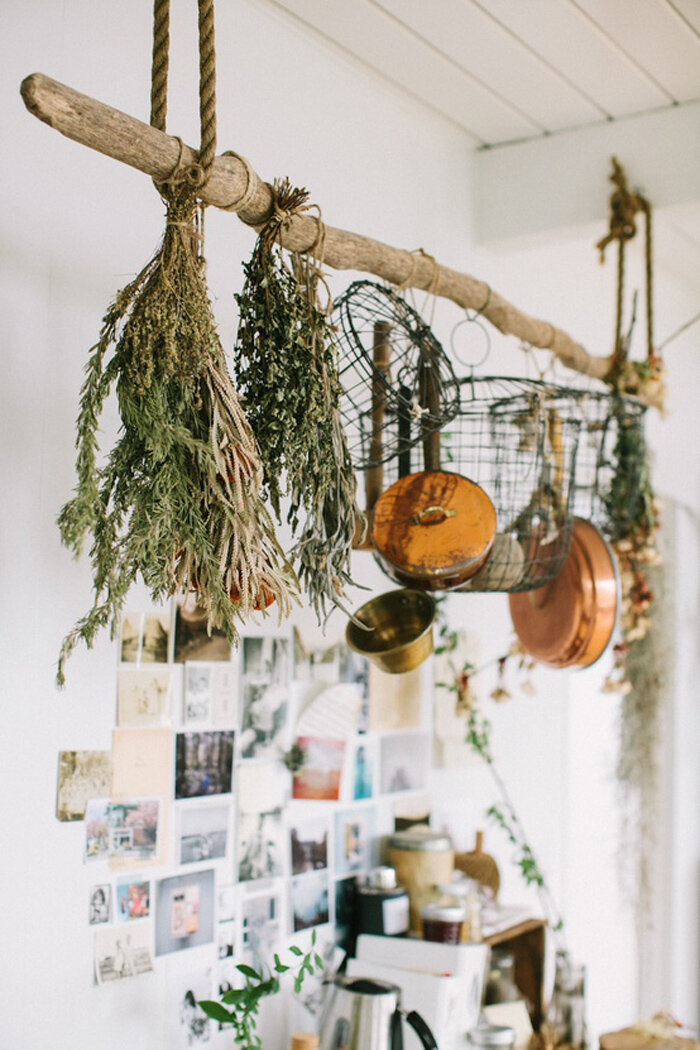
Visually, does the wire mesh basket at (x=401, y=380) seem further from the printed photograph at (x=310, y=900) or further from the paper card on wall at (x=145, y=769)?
the printed photograph at (x=310, y=900)

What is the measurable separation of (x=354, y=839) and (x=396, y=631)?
0.52 meters

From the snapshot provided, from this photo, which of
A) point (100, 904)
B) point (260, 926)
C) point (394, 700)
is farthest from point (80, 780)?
point (394, 700)

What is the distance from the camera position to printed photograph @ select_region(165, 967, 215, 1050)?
177 centimetres

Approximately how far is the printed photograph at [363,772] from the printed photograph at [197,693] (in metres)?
0.45

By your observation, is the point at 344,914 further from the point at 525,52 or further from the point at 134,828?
the point at 525,52

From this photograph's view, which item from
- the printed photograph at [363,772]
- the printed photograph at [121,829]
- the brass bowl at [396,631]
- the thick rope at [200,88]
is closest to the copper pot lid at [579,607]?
the brass bowl at [396,631]

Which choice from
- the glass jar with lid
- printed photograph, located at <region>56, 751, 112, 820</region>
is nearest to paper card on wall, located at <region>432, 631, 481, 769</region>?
the glass jar with lid

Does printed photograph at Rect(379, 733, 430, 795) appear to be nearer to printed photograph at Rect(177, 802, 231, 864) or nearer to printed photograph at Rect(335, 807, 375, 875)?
printed photograph at Rect(335, 807, 375, 875)

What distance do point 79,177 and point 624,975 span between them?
295 centimetres

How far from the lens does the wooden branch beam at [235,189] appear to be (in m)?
1.18

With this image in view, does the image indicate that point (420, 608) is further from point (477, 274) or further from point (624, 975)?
point (624, 975)

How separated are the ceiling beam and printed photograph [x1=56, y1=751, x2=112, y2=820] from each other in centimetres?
158

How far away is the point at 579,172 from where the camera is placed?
2580 mm

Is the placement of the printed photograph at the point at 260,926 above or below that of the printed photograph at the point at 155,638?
below
